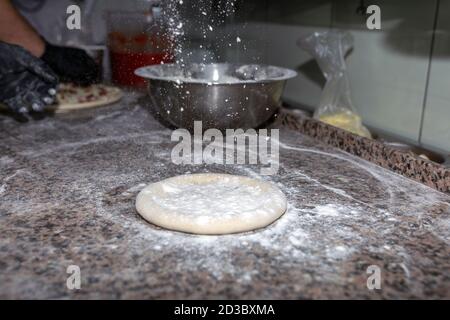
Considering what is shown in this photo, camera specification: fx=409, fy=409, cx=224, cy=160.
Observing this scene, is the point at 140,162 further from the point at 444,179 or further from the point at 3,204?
the point at 444,179

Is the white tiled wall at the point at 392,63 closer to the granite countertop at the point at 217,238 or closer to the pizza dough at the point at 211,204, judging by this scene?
the granite countertop at the point at 217,238

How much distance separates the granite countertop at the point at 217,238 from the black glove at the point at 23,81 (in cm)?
26

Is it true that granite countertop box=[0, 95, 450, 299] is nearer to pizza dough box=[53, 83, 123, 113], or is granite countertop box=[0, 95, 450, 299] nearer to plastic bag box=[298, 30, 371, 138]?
plastic bag box=[298, 30, 371, 138]

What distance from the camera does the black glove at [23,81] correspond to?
133cm

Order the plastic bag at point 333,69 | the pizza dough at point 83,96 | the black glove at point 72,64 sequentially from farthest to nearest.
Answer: the black glove at point 72,64, the pizza dough at point 83,96, the plastic bag at point 333,69


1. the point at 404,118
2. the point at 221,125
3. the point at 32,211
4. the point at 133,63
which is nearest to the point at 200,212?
the point at 32,211

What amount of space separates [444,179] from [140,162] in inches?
29.3

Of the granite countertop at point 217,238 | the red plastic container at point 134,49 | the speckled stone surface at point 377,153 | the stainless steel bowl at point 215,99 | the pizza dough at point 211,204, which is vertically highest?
the red plastic container at point 134,49

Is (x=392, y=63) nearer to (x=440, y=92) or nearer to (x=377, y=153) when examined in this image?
(x=440, y=92)

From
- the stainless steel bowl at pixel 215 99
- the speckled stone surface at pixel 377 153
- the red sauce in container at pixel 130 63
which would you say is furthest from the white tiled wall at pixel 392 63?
the red sauce in container at pixel 130 63

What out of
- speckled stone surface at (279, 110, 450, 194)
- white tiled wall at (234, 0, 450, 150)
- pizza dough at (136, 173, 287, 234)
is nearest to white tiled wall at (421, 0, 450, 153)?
white tiled wall at (234, 0, 450, 150)

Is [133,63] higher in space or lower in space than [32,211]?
higher

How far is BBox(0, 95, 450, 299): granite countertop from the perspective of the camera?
586 millimetres

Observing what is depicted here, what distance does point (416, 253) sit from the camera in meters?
0.67
